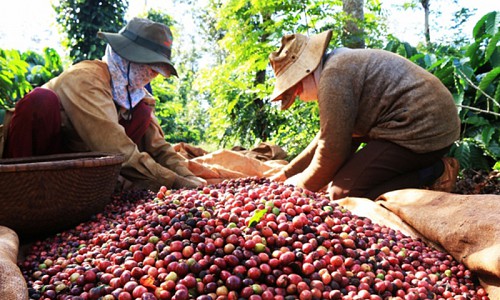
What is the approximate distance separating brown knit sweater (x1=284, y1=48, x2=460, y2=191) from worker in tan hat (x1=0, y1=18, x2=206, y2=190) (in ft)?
3.48

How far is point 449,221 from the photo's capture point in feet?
6.06

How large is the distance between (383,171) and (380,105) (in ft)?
1.39

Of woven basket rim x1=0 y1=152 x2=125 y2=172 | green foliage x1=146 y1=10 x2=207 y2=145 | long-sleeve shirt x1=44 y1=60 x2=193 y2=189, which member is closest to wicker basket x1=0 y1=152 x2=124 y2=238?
woven basket rim x1=0 y1=152 x2=125 y2=172

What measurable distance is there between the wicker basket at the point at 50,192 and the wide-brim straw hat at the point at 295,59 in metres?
1.12

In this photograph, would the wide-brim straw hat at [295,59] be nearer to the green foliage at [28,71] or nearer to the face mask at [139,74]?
the face mask at [139,74]

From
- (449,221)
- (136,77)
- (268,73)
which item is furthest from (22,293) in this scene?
(268,73)

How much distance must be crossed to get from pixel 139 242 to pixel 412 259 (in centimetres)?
114

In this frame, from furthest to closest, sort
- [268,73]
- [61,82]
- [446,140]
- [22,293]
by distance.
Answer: [268,73], [61,82], [446,140], [22,293]

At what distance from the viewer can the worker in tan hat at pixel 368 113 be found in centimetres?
245

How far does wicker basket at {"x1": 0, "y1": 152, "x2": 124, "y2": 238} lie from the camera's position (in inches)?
73.6

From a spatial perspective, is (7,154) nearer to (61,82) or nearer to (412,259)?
(61,82)

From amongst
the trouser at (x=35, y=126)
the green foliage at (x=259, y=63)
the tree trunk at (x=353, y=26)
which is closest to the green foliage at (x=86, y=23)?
the green foliage at (x=259, y=63)

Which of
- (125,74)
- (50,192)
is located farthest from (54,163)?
(125,74)

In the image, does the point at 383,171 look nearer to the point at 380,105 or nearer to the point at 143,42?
the point at 380,105
